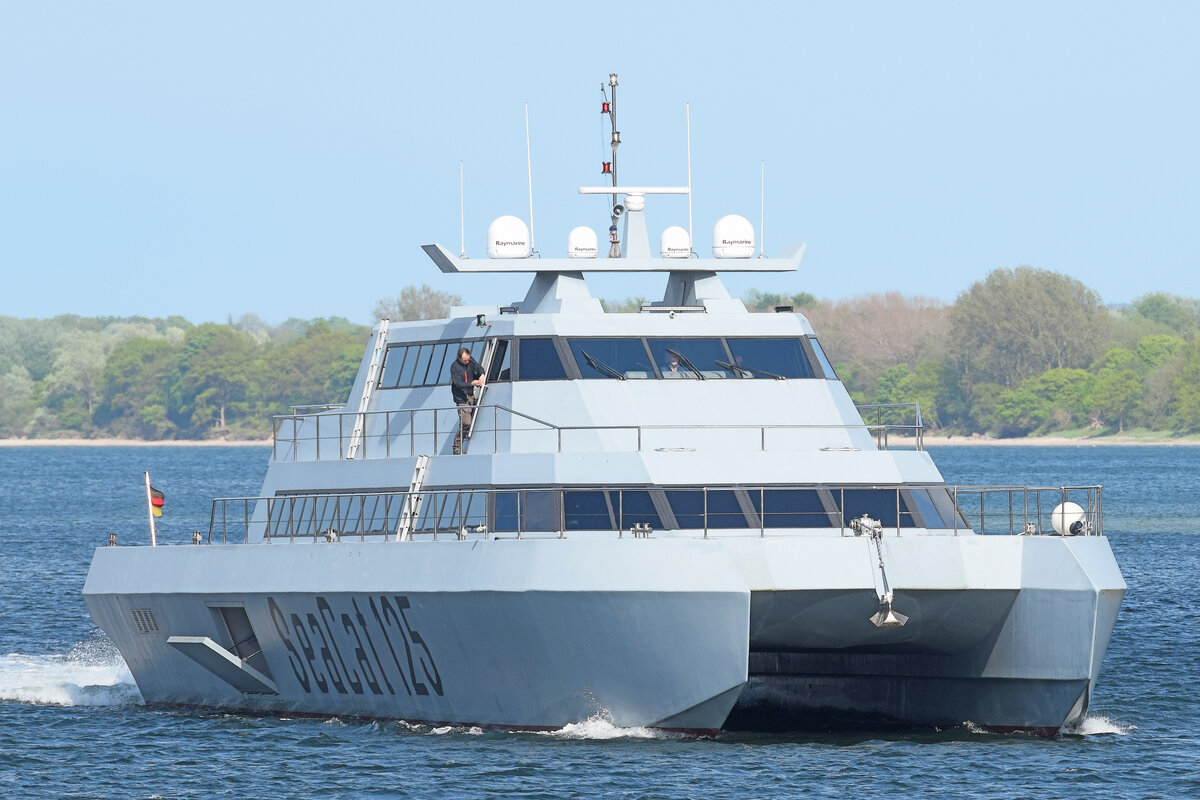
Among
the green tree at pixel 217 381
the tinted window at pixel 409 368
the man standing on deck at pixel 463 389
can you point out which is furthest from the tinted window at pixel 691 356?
the green tree at pixel 217 381

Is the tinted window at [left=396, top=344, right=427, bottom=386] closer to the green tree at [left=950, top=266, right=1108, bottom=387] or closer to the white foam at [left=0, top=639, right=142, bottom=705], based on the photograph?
the white foam at [left=0, top=639, right=142, bottom=705]

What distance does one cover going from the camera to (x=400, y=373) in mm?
23547

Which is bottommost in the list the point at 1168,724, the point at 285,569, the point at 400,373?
the point at 1168,724

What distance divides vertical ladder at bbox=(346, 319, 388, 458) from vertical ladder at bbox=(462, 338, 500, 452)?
5.24 ft

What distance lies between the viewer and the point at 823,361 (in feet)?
74.4

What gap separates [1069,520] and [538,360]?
5635 millimetres

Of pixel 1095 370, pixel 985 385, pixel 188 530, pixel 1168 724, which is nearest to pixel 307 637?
pixel 1168 724

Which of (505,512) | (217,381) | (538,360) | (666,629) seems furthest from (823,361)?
(217,381)

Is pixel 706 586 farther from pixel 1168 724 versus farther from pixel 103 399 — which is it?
pixel 103 399

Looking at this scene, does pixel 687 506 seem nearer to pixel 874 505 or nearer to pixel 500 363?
pixel 874 505

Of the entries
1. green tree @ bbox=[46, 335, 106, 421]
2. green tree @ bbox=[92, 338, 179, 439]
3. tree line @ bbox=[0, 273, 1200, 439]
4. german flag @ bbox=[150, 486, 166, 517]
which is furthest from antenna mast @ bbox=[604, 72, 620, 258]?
green tree @ bbox=[46, 335, 106, 421]

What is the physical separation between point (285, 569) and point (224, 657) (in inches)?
64.3

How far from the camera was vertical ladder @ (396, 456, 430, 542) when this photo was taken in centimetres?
2122

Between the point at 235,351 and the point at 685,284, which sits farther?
the point at 235,351
